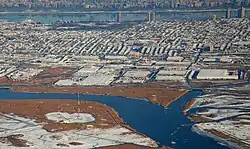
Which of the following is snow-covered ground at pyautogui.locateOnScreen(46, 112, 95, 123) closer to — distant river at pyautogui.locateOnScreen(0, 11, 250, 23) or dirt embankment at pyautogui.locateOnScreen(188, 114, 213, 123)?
dirt embankment at pyautogui.locateOnScreen(188, 114, 213, 123)

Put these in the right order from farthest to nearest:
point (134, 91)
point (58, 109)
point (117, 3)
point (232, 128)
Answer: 1. point (117, 3)
2. point (134, 91)
3. point (58, 109)
4. point (232, 128)

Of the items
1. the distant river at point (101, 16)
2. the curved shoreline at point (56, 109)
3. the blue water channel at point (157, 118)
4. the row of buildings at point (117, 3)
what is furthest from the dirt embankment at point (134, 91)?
the row of buildings at point (117, 3)

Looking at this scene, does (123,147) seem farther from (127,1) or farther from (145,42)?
(127,1)

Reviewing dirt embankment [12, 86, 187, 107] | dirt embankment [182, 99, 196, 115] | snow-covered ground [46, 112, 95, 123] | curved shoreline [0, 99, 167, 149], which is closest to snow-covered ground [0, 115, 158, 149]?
curved shoreline [0, 99, 167, 149]

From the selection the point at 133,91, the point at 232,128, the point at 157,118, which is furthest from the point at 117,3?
the point at 232,128

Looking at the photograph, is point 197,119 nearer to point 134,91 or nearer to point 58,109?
point 134,91
